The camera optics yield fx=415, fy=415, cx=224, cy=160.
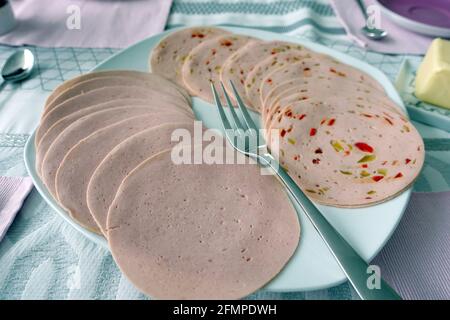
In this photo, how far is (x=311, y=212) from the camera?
0.94m

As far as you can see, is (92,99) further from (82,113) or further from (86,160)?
(86,160)

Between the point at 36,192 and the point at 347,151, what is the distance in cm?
84

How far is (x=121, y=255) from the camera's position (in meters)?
0.88

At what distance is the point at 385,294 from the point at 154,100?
31.7 inches

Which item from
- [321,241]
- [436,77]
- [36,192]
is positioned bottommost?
[36,192]

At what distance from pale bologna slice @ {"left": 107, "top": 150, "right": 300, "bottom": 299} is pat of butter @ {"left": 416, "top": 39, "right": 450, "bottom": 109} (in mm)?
684

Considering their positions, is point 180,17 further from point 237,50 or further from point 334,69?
point 334,69

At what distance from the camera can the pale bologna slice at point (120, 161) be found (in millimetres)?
958

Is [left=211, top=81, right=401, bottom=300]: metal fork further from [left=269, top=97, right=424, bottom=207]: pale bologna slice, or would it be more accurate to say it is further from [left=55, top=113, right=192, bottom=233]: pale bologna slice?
[left=55, top=113, right=192, bottom=233]: pale bologna slice

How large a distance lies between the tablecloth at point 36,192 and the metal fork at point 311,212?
119 mm

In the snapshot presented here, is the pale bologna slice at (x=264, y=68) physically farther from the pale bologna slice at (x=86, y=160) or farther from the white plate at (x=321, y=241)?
the white plate at (x=321, y=241)

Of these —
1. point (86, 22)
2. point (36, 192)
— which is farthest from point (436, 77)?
point (86, 22)

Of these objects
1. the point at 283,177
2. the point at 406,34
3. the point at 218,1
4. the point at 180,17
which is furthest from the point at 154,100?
the point at 406,34

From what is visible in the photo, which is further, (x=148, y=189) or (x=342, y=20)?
(x=342, y=20)
